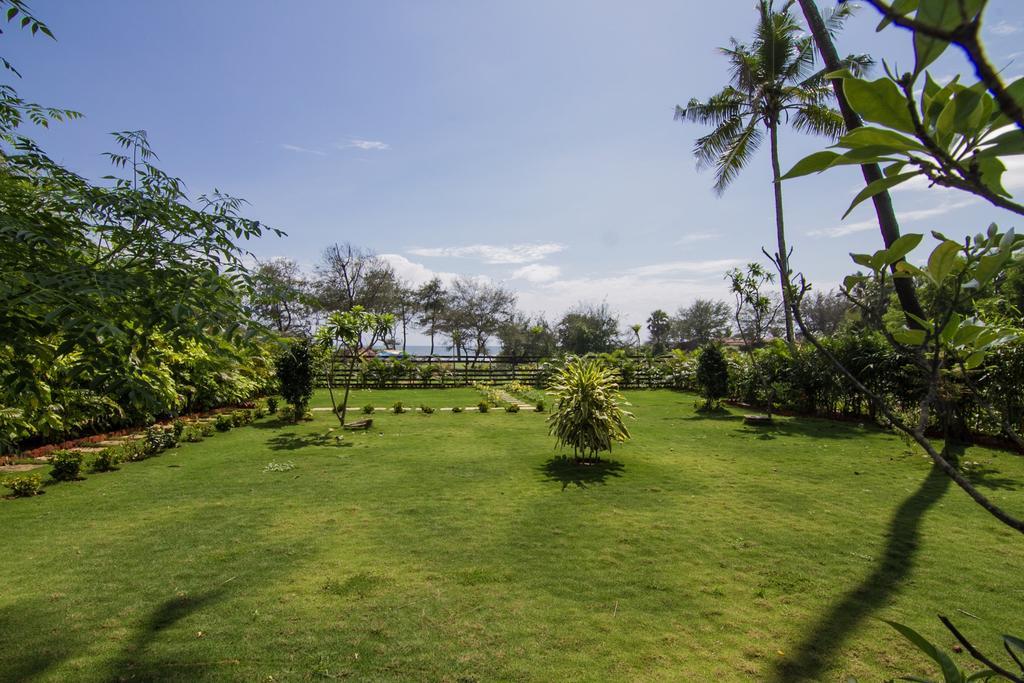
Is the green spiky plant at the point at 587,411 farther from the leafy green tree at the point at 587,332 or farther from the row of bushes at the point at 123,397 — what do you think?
the leafy green tree at the point at 587,332

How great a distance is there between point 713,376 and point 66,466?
13531 millimetres

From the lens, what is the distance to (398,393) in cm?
1970

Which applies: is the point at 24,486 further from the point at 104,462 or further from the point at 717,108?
the point at 717,108

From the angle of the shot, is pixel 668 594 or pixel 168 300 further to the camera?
pixel 668 594

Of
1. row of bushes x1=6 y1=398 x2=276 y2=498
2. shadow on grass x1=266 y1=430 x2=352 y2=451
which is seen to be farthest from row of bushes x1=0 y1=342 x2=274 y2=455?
shadow on grass x1=266 y1=430 x2=352 y2=451

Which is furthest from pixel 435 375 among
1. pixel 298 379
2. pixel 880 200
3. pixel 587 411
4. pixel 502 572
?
pixel 880 200

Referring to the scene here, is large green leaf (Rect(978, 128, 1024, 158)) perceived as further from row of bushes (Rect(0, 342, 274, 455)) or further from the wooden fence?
the wooden fence

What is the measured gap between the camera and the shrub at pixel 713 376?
14094mm

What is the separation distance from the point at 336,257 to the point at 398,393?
19.7 metres

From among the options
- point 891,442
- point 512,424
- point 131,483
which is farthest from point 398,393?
point 891,442

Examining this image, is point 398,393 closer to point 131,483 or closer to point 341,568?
point 131,483

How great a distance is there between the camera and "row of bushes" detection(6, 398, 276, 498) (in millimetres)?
5962

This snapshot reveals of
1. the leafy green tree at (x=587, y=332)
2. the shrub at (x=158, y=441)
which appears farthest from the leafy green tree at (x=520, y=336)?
the shrub at (x=158, y=441)

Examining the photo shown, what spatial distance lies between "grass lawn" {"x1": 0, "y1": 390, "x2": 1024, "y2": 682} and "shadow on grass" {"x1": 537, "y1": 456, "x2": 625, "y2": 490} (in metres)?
0.06
